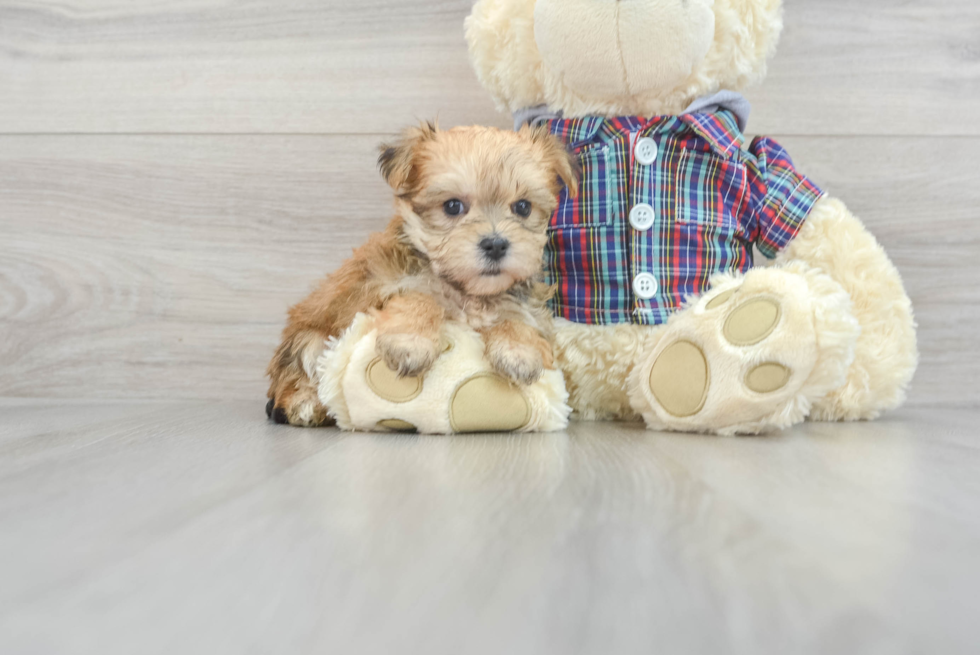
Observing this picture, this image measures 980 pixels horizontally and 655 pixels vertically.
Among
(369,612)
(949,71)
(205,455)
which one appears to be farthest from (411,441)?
(949,71)

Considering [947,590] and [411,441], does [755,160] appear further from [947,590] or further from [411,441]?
[947,590]

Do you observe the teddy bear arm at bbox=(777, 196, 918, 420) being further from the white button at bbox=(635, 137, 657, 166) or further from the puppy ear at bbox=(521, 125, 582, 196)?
the puppy ear at bbox=(521, 125, 582, 196)

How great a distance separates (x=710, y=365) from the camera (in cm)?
106

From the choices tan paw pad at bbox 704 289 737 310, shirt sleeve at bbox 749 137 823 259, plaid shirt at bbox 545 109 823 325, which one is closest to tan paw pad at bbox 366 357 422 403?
plaid shirt at bbox 545 109 823 325

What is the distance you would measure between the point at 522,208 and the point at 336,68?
2.51 feet

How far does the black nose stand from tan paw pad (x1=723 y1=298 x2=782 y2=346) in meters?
0.35

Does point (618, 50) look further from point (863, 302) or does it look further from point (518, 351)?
point (863, 302)

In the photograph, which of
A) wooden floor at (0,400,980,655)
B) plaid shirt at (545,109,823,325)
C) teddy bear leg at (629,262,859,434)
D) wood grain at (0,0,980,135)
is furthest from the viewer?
wood grain at (0,0,980,135)

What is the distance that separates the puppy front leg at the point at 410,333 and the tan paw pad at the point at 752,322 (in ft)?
1.44

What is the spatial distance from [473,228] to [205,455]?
0.49 meters

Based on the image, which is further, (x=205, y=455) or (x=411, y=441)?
(x=411, y=441)

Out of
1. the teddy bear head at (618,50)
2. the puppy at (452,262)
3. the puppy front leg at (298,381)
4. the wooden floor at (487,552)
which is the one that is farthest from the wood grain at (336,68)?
the wooden floor at (487,552)

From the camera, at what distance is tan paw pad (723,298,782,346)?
1031 millimetres

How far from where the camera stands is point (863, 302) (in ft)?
4.25
